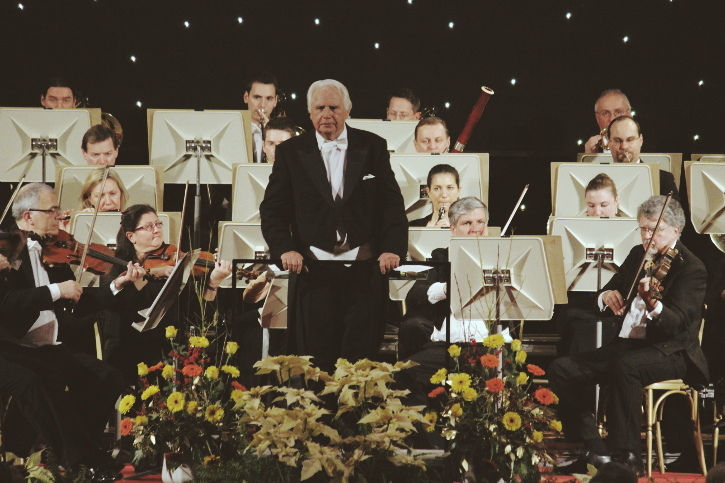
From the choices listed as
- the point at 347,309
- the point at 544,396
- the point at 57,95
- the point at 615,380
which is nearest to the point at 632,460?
the point at 615,380

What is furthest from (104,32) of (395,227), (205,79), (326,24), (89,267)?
(395,227)

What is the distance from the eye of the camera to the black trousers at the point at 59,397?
3.53 meters

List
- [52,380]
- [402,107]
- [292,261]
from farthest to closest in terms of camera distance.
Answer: [402,107] < [52,380] < [292,261]

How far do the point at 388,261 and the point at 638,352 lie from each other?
1.27m

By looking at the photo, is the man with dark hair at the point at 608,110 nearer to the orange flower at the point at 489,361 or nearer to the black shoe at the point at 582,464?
the black shoe at the point at 582,464

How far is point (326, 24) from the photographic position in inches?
249

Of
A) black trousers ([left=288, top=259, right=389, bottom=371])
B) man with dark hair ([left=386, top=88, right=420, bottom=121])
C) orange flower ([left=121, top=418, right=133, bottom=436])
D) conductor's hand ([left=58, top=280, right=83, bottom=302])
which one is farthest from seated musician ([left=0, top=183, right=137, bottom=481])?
man with dark hair ([left=386, top=88, right=420, bottom=121])

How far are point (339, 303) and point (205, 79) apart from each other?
3389 mm

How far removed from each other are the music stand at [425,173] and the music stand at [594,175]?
1.15 ft

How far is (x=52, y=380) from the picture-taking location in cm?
370

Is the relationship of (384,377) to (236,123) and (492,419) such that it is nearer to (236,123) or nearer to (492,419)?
(492,419)

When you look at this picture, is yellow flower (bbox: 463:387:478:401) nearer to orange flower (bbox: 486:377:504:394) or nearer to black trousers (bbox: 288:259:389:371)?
orange flower (bbox: 486:377:504:394)

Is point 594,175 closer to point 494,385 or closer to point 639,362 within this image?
point 639,362

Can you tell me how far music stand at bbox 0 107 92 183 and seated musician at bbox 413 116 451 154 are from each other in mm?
1706
